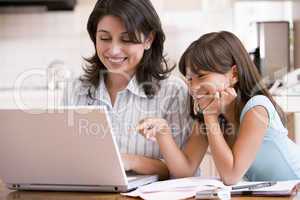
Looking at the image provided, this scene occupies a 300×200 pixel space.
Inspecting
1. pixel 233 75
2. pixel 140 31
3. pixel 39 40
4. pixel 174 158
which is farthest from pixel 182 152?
pixel 39 40

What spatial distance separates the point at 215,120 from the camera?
4.81ft

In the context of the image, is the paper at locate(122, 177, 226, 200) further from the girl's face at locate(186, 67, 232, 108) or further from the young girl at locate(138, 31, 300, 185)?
the girl's face at locate(186, 67, 232, 108)

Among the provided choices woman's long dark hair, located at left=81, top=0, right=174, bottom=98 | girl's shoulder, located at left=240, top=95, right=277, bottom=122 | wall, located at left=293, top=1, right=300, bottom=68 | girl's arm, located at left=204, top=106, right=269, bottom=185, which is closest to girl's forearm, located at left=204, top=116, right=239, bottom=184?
girl's arm, located at left=204, top=106, right=269, bottom=185

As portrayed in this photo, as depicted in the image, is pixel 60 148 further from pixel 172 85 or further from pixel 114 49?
pixel 172 85

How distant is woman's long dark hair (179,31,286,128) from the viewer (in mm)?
1530

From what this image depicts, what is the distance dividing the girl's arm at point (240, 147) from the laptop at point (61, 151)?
0.23 meters

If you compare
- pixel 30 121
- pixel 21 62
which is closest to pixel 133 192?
pixel 30 121

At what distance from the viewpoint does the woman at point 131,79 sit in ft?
5.16

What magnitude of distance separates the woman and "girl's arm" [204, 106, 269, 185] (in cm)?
21

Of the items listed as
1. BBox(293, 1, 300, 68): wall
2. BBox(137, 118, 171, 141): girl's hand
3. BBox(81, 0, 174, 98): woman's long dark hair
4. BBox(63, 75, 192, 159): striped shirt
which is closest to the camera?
BBox(137, 118, 171, 141): girl's hand

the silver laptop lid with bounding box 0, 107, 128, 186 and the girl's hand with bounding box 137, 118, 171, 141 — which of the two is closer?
the silver laptop lid with bounding box 0, 107, 128, 186

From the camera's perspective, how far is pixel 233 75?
1.58 metres

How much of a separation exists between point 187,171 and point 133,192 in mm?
357

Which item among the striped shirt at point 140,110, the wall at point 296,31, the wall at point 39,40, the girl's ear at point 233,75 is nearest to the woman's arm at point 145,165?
the striped shirt at point 140,110
